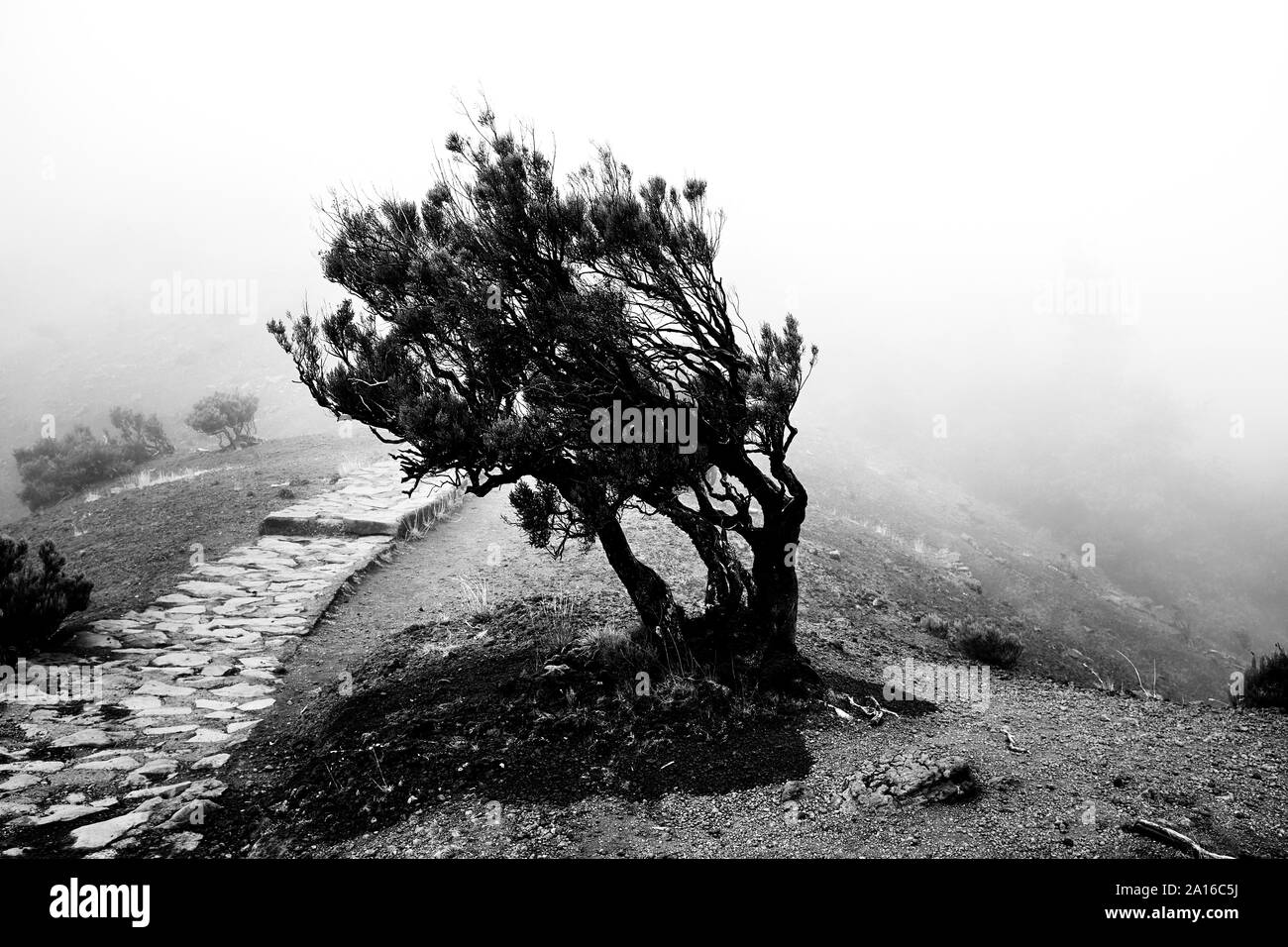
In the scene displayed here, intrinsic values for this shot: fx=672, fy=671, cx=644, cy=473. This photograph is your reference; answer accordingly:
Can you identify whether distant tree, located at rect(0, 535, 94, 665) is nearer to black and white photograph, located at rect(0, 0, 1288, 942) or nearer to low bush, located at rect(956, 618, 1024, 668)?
black and white photograph, located at rect(0, 0, 1288, 942)

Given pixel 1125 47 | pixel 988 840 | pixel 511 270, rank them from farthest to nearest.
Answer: pixel 1125 47
pixel 511 270
pixel 988 840

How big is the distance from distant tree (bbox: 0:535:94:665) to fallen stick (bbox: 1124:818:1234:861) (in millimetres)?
10671

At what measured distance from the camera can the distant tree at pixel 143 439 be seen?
21.9 m

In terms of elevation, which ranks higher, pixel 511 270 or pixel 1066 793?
pixel 511 270

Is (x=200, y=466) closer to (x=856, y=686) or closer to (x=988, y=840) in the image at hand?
(x=856, y=686)

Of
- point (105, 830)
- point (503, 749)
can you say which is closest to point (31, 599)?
point (105, 830)

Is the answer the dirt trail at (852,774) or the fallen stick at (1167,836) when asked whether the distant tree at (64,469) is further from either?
the fallen stick at (1167,836)

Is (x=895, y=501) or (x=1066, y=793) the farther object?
(x=895, y=501)

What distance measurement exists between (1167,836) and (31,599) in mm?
11066

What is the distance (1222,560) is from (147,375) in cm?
4909

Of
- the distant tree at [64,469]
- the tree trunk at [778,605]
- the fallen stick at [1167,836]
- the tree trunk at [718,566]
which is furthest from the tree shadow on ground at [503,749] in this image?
the distant tree at [64,469]

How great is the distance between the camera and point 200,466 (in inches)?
764

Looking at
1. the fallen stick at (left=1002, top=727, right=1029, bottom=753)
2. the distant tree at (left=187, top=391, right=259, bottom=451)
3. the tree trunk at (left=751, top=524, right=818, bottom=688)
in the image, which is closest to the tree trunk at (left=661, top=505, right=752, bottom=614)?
the tree trunk at (left=751, top=524, right=818, bottom=688)
